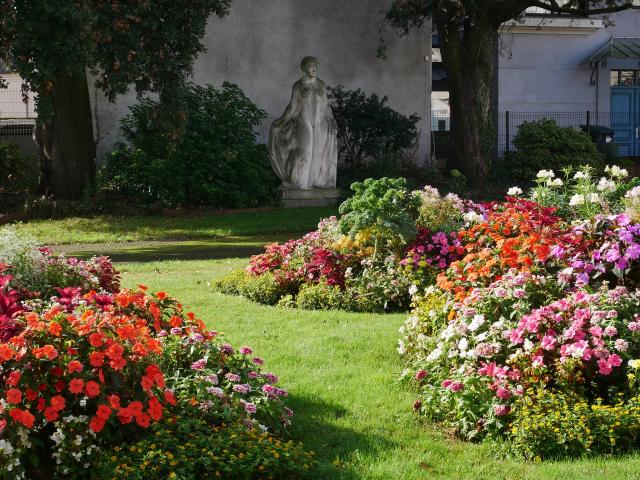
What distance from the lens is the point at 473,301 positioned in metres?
6.64

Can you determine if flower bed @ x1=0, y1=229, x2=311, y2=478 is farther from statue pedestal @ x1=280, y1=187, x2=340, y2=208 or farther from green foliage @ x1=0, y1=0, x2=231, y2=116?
statue pedestal @ x1=280, y1=187, x2=340, y2=208

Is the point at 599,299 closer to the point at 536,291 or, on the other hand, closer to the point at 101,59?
the point at 536,291

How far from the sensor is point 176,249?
1509cm

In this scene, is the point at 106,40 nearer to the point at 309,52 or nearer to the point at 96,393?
the point at 309,52

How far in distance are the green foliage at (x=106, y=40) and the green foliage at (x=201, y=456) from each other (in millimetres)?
11451

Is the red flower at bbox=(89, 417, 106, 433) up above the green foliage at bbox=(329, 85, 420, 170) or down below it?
below

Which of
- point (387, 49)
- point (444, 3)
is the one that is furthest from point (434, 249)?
point (387, 49)

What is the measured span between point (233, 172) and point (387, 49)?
24.2ft

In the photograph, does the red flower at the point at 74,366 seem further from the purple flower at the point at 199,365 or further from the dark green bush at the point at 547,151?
the dark green bush at the point at 547,151

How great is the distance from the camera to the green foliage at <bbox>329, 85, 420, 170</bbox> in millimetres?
23469

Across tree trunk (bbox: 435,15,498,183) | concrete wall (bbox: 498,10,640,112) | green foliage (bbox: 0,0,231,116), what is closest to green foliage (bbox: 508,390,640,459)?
green foliage (bbox: 0,0,231,116)

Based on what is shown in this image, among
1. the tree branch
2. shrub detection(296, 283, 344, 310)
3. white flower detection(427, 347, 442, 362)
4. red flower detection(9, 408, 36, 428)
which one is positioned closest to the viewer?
red flower detection(9, 408, 36, 428)

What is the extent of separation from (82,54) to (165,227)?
137 inches

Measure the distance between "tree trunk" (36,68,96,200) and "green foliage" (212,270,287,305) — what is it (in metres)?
10.5
